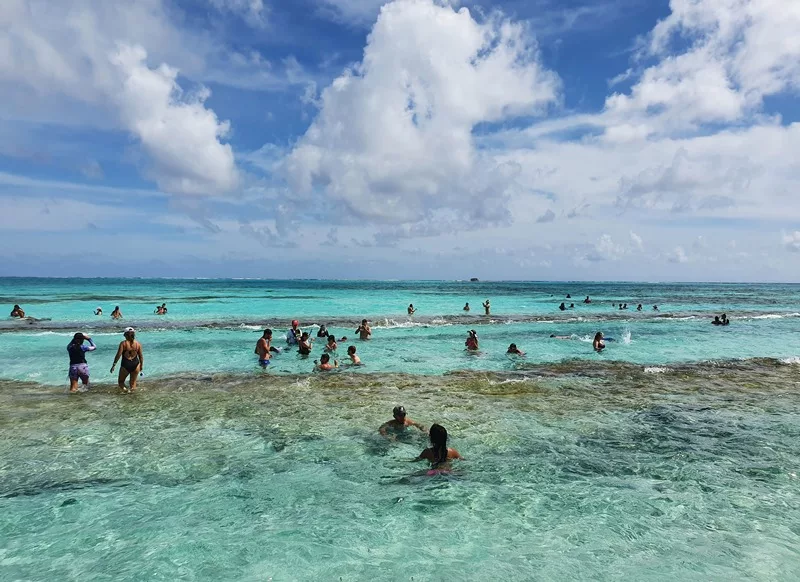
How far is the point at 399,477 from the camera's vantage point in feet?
29.3

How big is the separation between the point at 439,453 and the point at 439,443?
0.23 meters

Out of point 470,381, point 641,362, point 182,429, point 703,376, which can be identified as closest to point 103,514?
point 182,429

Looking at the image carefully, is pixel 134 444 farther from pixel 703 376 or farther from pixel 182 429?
pixel 703 376

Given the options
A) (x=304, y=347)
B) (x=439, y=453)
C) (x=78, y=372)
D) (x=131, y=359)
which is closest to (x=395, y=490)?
(x=439, y=453)

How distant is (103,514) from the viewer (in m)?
7.52

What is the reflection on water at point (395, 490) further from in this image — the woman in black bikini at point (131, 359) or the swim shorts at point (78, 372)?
the swim shorts at point (78, 372)

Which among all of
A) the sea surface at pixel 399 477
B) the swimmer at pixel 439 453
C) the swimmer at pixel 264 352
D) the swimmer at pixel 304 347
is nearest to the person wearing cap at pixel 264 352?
the swimmer at pixel 264 352

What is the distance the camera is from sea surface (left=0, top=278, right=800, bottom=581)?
638cm

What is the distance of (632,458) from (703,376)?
1121 centimetres

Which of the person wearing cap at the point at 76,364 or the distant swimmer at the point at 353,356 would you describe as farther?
the distant swimmer at the point at 353,356

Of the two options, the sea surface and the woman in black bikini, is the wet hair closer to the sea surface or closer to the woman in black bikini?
the sea surface

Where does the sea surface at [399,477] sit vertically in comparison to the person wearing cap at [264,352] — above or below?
below

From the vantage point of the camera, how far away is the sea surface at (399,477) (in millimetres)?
6383

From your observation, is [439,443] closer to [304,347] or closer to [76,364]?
[76,364]
